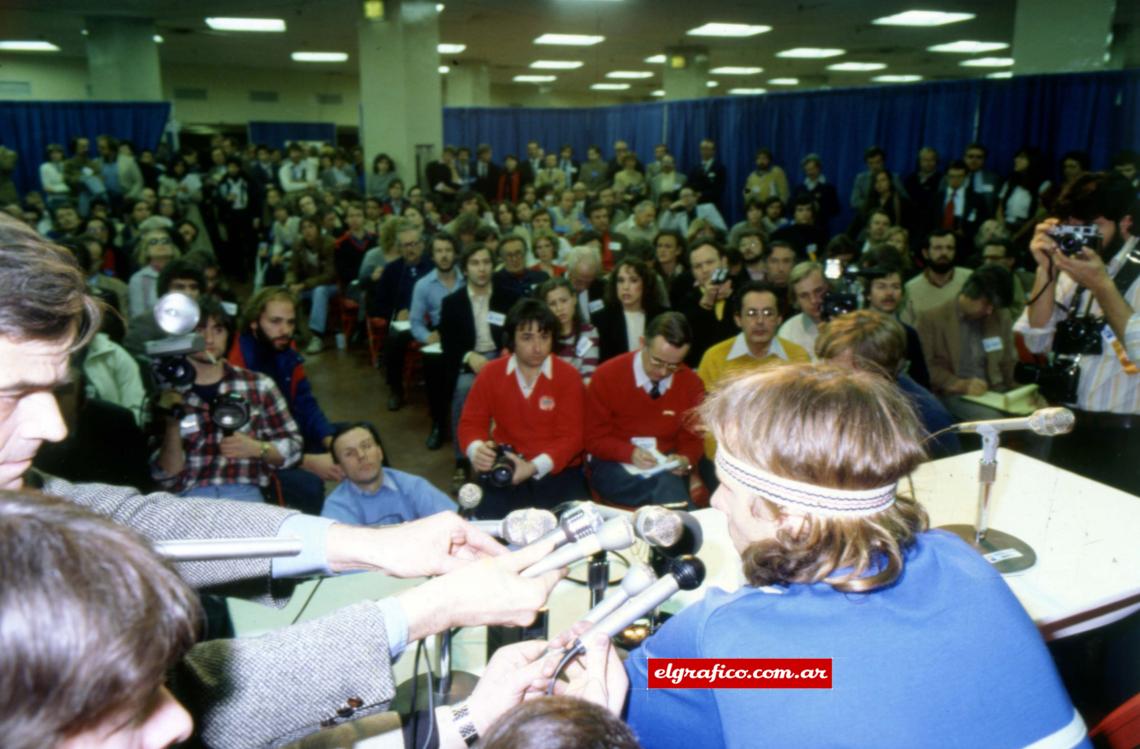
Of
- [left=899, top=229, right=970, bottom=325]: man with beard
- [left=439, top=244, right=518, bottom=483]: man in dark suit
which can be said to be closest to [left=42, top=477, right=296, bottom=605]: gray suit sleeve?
[left=439, top=244, right=518, bottom=483]: man in dark suit

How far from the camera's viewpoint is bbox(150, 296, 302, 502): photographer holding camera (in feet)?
9.41

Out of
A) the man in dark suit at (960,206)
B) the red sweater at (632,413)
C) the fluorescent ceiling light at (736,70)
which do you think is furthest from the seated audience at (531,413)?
the fluorescent ceiling light at (736,70)

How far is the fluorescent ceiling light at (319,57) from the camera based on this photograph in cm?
1477

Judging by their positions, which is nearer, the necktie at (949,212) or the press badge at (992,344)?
the press badge at (992,344)

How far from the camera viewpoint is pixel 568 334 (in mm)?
4594

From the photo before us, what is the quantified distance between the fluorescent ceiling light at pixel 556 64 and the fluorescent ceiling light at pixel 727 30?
4.10 m

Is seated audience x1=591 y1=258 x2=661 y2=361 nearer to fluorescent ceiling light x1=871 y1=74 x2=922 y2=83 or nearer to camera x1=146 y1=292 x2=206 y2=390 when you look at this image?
camera x1=146 y1=292 x2=206 y2=390

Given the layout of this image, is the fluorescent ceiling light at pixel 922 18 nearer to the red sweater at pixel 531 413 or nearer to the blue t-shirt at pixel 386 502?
the red sweater at pixel 531 413

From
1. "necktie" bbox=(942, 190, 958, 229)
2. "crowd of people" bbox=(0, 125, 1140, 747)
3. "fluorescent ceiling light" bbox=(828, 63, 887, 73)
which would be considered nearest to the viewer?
"crowd of people" bbox=(0, 125, 1140, 747)

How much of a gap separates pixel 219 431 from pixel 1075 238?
10.5ft

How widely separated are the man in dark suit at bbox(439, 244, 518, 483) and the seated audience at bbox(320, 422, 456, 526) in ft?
6.67

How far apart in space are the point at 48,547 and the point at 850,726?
34.4 inches

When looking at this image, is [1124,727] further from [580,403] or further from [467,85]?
[467,85]

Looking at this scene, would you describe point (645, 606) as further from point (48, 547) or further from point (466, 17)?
point (466, 17)
